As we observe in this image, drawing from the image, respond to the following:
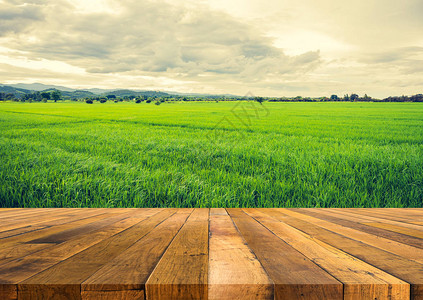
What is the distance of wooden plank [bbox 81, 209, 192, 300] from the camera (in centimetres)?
96

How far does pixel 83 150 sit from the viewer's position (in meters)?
8.23

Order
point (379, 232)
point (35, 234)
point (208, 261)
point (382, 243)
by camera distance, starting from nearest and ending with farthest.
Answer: point (208, 261) < point (382, 243) < point (35, 234) < point (379, 232)

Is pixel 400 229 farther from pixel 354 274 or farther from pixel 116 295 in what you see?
pixel 116 295

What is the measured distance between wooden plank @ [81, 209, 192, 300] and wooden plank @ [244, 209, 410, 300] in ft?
2.79

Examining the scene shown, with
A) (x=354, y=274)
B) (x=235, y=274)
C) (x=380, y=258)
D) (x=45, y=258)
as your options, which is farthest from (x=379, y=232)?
(x=45, y=258)

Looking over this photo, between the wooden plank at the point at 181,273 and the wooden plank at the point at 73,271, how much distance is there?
1.01 feet

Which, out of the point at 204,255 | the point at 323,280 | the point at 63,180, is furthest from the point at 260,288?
the point at 63,180

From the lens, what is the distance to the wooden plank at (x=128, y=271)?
3.16ft

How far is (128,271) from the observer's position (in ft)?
3.53

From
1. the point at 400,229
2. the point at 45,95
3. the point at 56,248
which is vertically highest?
the point at 45,95

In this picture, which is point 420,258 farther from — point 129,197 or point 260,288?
point 129,197

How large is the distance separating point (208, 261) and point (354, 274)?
70 cm

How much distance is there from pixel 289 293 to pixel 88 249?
3.79ft

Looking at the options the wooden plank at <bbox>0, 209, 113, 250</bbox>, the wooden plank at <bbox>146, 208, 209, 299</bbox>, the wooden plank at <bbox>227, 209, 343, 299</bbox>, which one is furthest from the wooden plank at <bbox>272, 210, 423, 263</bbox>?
the wooden plank at <bbox>0, 209, 113, 250</bbox>
